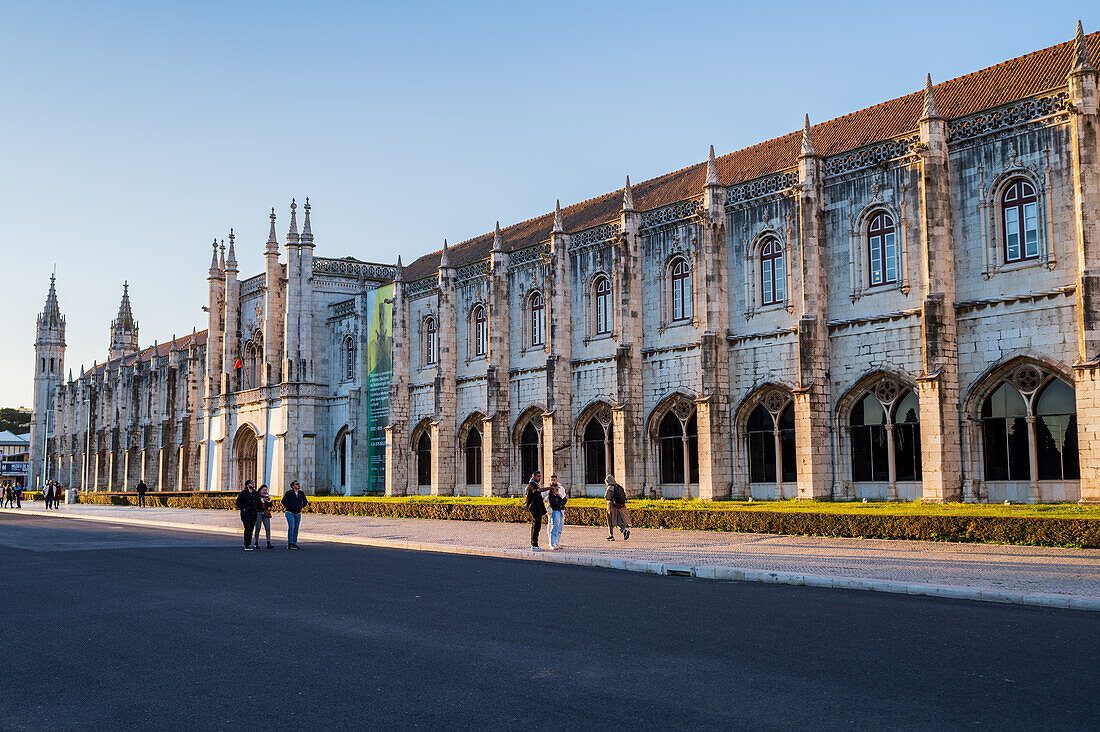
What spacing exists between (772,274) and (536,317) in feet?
38.6

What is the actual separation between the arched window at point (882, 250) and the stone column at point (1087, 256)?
517 cm

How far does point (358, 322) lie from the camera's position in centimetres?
4959

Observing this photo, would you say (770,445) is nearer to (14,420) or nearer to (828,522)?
(828,522)

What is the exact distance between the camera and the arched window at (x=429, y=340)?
44750 mm

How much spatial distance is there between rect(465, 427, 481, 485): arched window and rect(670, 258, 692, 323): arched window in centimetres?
1242

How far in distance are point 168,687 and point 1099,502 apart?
20595 millimetres

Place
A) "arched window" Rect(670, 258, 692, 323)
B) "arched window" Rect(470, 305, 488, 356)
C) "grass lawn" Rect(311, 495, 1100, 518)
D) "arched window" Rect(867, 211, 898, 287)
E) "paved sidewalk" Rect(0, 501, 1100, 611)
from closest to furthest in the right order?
1. "paved sidewalk" Rect(0, 501, 1100, 611)
2. "grass lawn" Rect(311, 495, 1100, 518)
3. "arched window" Rect(867, 211, 898, 287)
4. "arched window" Rect(670, 258, 692, 323)
5. "arched window" Rect(470, 305, 488, 356)

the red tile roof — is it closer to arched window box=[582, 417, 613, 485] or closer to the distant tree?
arched window box=[582, 417, 613, 485]

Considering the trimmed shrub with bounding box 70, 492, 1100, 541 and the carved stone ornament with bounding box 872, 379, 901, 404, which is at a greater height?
the carved stone ornament with bounding box 872, 379, 901, 404

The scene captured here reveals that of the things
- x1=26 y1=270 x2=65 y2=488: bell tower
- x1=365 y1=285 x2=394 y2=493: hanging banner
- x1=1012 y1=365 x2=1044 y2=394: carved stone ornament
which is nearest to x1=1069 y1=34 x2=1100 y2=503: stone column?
x1=1012 y1=365 x2=1044 y2=394: carved stone ornament

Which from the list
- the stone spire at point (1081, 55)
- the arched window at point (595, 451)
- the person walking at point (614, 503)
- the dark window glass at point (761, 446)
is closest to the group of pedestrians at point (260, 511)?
the person walking at point (614, 503)

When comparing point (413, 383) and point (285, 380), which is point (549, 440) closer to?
point (413, 383)

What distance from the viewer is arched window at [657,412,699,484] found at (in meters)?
32.3

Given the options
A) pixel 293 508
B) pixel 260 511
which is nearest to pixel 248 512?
Answer: pixel 260 511
